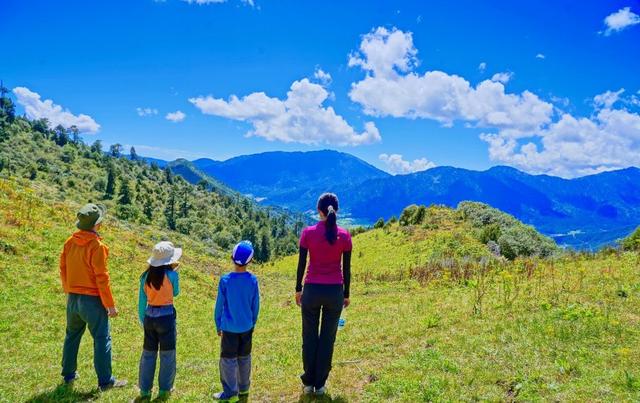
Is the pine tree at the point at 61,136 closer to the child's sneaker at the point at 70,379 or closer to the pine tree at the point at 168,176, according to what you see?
the pine tree at the point at 168,176

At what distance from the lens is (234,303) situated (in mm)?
6590

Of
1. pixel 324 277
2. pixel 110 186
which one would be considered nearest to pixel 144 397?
pixel 324 277

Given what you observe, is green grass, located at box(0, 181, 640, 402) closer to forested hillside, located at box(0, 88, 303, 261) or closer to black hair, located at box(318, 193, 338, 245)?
black hair, located at box(318, 193, 338, 245)

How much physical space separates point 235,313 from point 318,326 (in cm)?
141

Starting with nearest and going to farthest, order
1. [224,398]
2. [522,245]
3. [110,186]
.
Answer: [224,398] → [522,245] → [110,186]

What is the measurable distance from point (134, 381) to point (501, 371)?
7011 millimetres

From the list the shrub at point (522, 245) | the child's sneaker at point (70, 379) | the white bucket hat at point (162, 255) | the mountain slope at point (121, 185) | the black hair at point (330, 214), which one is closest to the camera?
the black hair at point (330, 214)

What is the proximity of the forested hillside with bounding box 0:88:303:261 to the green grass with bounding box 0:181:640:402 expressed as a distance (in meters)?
66.8

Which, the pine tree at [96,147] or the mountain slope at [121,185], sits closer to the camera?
the mountain slope at [121,185]

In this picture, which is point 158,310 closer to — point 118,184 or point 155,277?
point 155,277

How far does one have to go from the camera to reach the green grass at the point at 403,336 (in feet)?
23.3

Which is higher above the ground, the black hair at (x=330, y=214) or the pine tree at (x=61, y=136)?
the pine tree at (x=61, y=136)

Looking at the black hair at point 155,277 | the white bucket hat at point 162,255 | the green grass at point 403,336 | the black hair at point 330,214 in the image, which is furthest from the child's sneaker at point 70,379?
the black hair at point 330,214

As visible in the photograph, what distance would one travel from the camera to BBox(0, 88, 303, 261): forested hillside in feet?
305
